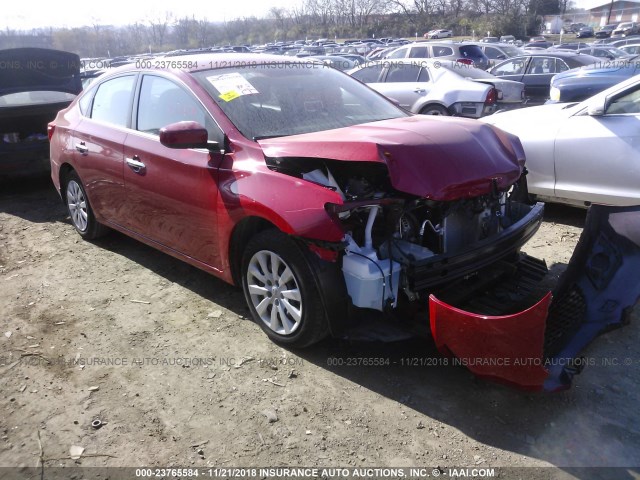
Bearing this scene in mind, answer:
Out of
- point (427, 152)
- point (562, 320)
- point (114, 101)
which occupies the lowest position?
point (562, 320)

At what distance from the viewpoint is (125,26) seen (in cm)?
7012

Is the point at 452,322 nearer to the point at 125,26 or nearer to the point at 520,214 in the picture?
the point at 520,214

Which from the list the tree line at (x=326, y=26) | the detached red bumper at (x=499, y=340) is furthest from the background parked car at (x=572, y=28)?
the detached red bumper at (x=499, y=340)

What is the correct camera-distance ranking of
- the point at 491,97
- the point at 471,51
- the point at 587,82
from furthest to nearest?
the point at 471,51 < the point at 491,97 < the point at 587,82

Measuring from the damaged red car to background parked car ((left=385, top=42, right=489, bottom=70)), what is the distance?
11.9m

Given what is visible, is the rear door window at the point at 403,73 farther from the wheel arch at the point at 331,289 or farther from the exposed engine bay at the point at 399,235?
the wheel arch at the point at 331,289

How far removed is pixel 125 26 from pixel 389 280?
7699 cm

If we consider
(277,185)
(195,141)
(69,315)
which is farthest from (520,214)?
(69,315)

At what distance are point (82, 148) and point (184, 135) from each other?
199 centimetres

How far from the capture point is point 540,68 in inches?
488

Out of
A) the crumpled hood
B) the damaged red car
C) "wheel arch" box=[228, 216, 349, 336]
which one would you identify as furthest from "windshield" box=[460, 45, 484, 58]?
"wheel arch" box=[228, 216, 349, 336]

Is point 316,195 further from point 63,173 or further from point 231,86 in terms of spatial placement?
point 63,173

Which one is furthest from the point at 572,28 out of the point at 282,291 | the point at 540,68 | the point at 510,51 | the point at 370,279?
the point at 370,279

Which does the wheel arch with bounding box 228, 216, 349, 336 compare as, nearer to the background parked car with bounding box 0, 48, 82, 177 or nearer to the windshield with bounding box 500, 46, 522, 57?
the background parked car with bounding box 0, 48, 82, 177
